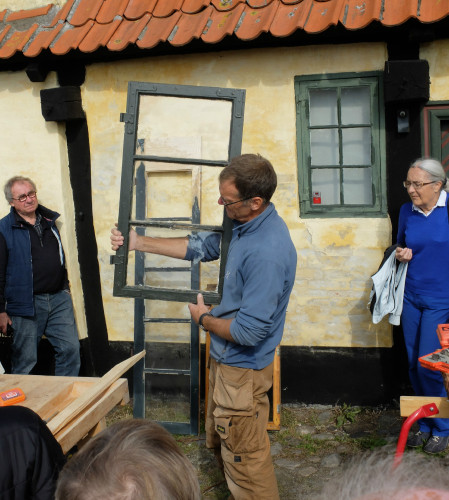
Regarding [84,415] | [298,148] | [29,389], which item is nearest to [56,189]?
[298,148]

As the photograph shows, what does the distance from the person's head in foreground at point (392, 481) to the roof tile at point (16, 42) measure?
16.2 ft

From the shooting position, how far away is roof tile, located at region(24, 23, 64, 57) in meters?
4.79

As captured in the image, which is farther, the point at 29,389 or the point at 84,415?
the point at 29,389

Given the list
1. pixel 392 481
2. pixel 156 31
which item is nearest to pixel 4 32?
pixel 156 31

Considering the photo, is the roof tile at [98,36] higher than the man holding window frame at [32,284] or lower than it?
higher

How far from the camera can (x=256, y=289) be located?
2.81 meters

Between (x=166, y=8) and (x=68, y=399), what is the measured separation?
11.2 ft

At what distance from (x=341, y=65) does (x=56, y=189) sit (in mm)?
2744

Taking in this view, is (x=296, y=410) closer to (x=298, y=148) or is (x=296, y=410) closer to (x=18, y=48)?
(x=298, y=148)

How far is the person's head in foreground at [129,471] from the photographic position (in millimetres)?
1205

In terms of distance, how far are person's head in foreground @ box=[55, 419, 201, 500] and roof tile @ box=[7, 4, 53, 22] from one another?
477 centimetres

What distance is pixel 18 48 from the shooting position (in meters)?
4.85

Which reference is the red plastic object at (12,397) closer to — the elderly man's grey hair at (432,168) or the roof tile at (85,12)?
the elderly man's grey hair at (432,168)

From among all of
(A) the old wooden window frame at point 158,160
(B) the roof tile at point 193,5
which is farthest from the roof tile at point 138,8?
(A) the old wooden window frame at point 158,160
